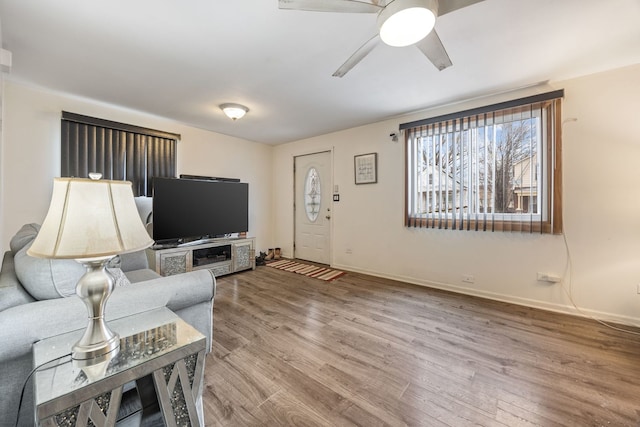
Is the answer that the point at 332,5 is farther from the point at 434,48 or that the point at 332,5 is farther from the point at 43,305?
the point at 43,305

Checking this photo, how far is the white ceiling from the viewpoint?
167 centimetres

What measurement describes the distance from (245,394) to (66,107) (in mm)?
3718

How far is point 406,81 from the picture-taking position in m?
2.62

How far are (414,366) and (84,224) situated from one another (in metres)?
1.99

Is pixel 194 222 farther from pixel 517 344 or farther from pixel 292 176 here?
pixel 517 344

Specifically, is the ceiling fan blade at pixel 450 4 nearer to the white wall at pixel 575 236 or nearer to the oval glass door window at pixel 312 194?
the white wall at pixel 575 236

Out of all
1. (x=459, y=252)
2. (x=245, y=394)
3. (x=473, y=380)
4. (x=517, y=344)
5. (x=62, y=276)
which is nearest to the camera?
(x=62, y=276)

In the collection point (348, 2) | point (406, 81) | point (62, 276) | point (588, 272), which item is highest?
point (406, 81)

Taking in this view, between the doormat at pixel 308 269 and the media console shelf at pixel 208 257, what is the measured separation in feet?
1.74

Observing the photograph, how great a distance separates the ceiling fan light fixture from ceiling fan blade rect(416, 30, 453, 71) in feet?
0.41

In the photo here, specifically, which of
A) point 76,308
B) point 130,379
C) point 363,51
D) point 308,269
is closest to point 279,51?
point 363,51

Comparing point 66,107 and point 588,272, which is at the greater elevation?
point 66,107

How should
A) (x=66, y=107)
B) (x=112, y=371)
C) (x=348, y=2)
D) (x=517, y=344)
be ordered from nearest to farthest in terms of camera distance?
(x=112, y=371)
(x=348, y=2)
(x=517, y=344)
(x=66, y=107)

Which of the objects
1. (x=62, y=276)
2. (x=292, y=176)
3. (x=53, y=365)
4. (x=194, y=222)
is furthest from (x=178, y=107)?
(x=53, y=365)
